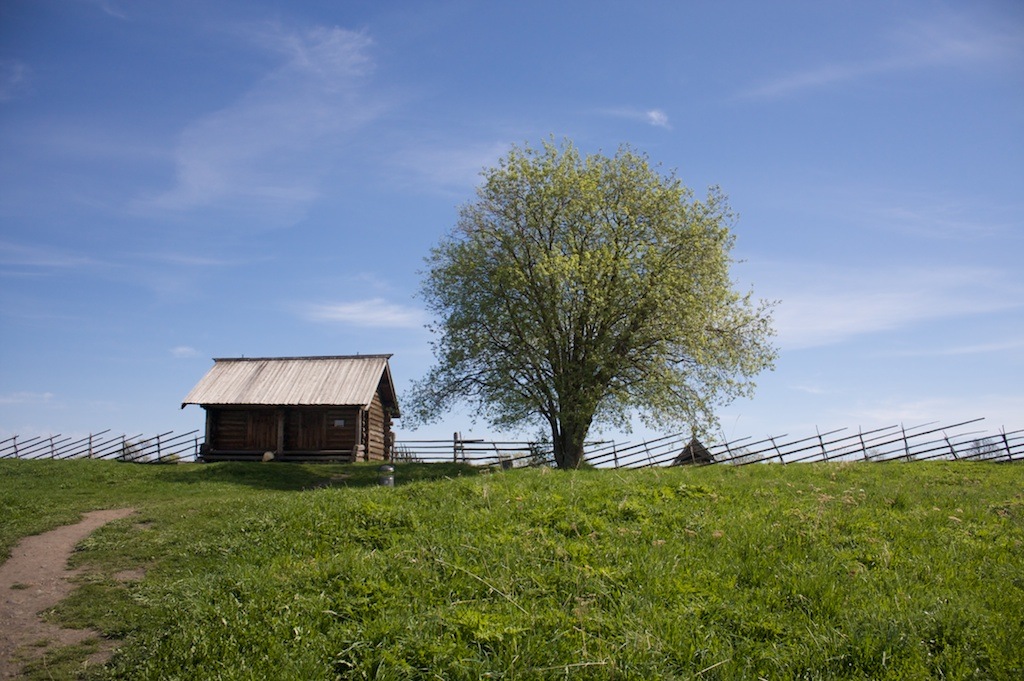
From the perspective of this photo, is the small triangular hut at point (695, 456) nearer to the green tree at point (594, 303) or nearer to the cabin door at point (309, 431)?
the green tree at point (594, 303)

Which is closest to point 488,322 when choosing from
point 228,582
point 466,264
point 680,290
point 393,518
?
point 466,264

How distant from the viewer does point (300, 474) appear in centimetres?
3058

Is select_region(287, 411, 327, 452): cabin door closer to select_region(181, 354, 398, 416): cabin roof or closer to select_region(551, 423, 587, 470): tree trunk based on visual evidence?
select_region(181, 354, 398, 416): cabin roof

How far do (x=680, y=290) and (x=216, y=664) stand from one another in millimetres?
22926

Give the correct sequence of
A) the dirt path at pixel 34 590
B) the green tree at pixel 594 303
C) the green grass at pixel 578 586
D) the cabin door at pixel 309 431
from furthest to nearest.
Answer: the cabin door at pixel 309 431 < the green tree at pixel 594 303 < the dirt path at pixel 34 590 < the green grass at pixel 578 586

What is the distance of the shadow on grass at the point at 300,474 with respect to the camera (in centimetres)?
2783

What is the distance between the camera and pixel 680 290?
27.7 metres

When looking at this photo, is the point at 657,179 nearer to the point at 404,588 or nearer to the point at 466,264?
the point at 466,264

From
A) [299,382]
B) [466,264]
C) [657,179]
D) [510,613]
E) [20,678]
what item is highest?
A: [657,179]

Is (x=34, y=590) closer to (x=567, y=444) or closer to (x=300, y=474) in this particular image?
(x=300, y=474)

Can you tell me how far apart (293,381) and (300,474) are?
919 centimetres

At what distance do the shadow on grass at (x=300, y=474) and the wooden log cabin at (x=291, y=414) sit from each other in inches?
143

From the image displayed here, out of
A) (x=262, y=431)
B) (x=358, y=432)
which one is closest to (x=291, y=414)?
(x=262, y=431)

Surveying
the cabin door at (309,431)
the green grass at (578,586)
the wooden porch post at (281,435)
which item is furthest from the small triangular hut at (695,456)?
the green grass at (578,586)
